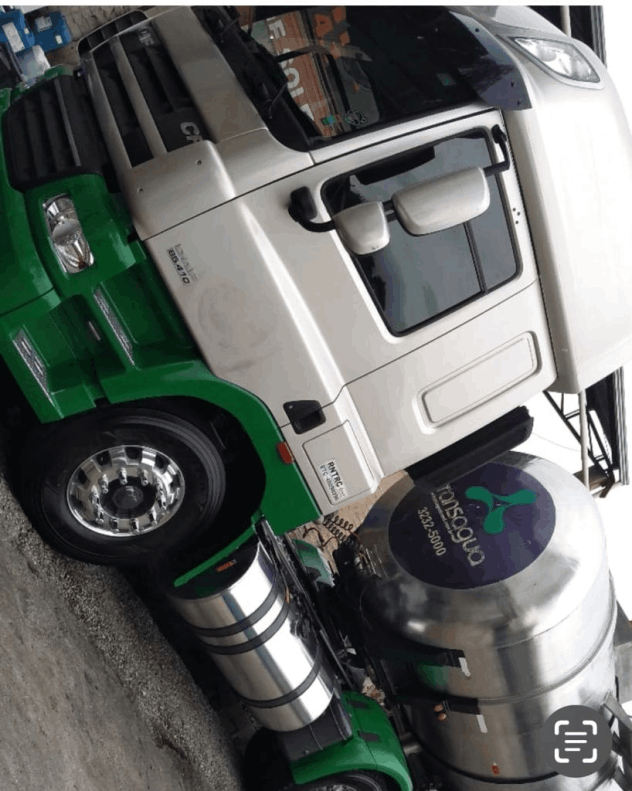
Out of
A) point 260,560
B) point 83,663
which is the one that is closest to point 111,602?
point 83,663

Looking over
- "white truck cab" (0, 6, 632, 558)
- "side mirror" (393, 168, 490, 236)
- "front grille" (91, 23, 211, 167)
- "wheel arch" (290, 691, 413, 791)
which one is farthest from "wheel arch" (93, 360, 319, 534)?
"wheel arch" (290, 691, 413, 791)

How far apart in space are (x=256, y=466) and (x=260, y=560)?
1.79ft

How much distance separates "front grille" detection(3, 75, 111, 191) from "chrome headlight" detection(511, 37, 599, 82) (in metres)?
1.71

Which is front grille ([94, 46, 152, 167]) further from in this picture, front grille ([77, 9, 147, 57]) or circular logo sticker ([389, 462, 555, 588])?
circular logo sticker ([389, 462, 555, 588])

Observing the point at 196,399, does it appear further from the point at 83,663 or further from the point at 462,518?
the point at 462,518

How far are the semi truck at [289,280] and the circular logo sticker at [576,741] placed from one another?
1.90 ft

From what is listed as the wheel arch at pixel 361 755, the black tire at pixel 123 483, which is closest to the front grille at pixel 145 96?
the black tire at pixel 123 483

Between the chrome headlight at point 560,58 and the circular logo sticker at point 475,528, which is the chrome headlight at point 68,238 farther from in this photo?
the circular logo sticker at point 475,528

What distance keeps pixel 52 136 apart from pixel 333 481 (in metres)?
1.67

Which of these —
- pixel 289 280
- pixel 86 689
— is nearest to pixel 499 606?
pixel 86 689

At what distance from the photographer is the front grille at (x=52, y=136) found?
114 inches

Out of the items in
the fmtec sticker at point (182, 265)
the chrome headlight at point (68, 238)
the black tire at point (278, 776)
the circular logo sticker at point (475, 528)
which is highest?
the chrome headlight at point (68, 238)

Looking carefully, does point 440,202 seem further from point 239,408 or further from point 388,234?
point 239,408

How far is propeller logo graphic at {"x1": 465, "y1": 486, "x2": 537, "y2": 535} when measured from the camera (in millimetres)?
4516
